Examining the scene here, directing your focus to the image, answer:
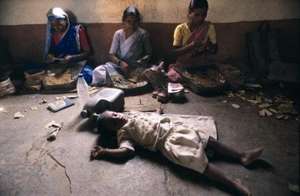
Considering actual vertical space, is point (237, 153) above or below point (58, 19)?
below

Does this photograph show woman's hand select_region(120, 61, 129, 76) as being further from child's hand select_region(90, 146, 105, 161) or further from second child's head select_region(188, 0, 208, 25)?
child's hand select_region(90, 146, 105, 161)

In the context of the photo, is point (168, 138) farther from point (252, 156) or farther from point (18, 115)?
point (18, 115)

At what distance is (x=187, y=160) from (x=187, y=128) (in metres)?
0.30

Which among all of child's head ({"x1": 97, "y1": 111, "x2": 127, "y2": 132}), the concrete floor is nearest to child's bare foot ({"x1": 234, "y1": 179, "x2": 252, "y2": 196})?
the concrete floor

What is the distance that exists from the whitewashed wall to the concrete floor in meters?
1.72

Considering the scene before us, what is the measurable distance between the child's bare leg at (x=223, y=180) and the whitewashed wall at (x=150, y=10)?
9.45 ft

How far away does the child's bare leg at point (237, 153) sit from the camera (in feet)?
8.07

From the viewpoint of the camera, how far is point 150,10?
4.60 m

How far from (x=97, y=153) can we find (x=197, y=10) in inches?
94.1

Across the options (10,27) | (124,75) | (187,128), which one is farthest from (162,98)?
(10,27)

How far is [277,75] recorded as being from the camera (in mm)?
3984

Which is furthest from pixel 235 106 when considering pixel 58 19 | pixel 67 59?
pixel 58 19

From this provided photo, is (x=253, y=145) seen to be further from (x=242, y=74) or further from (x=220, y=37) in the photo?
(x=220, y=37)

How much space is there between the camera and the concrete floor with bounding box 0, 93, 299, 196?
233 centimetres
